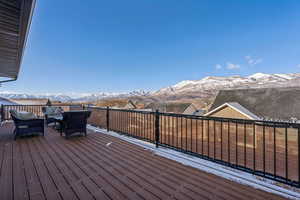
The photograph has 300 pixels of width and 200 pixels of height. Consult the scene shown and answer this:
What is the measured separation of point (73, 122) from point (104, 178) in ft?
9.43

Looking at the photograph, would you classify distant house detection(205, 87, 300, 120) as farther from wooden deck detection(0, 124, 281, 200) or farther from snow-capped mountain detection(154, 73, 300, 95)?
wooden deck detection(0, 124, 281, 200)

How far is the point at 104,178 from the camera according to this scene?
7.07 ft

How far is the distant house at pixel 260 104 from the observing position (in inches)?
598

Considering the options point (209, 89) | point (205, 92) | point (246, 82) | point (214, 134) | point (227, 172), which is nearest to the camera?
point (227, 172)

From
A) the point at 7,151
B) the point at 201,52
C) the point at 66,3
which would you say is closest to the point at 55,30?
the point at 66,3

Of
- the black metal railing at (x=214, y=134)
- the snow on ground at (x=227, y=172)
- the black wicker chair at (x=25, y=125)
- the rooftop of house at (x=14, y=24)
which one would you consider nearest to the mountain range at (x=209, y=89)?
the black metal railing at (x=214, y=134)

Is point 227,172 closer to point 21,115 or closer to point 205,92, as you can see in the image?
point 21,115

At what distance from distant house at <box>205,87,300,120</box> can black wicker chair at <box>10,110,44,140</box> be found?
15.9 meters

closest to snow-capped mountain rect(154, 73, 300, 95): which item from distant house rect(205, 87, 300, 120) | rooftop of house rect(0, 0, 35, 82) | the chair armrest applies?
distant house rect(205, 87, 300, 120)

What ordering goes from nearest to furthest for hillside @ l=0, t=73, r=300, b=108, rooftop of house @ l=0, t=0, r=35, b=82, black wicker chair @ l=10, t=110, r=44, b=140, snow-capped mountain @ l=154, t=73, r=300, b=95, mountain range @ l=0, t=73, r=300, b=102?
rooftop of house @ l=0, t=0, r=35, b=82
black wicker chair @ l=10, t=110, r=44, b=140
snow-capped mountain @ l=154, t=73, r=300, b=95
hillside @ l=0, t=73, r=300, b=108
mountain range @ l=0, t=73, r=300, b=102

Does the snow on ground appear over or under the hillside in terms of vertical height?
under

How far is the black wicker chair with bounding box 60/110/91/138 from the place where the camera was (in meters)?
4.33

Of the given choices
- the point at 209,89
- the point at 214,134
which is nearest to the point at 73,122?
the point at 214,134

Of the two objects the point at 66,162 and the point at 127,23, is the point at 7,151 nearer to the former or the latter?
the point at 66,162
